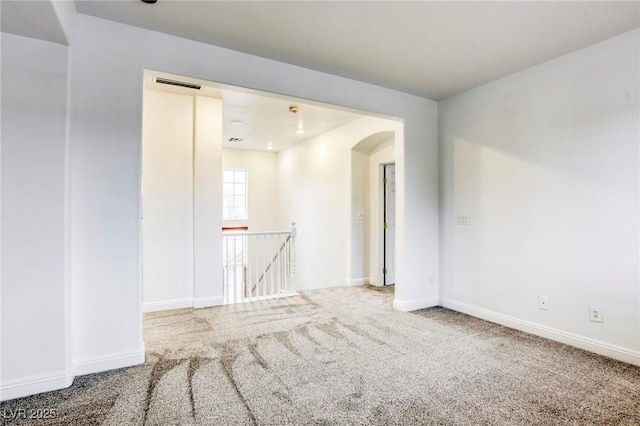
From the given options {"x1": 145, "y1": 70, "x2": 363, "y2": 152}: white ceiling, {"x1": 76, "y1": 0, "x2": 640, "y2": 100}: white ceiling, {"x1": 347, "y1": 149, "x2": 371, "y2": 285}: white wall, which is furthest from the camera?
{"x1": 347, "y1": 149, "x2": 371, "y2": 285}: white wall

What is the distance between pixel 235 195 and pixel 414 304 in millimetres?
5693

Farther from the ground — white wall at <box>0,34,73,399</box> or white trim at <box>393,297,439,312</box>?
white wall at <box>0,34,73,399</box>

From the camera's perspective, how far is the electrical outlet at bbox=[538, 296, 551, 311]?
3.20 m

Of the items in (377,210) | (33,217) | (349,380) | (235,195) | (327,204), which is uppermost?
(235,195)

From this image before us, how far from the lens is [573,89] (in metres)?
3.00

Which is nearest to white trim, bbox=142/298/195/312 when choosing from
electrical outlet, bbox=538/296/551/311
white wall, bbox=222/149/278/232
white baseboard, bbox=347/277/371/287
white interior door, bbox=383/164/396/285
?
white baseboard, bbox=347/277/371/287

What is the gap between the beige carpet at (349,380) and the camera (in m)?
1.96

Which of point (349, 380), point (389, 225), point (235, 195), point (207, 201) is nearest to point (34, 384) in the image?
point (349, 380)

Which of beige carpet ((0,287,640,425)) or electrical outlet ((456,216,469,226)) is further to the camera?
electrical outlet ((456,216,469,226))

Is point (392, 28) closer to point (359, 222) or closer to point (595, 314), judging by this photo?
point (595, 314)

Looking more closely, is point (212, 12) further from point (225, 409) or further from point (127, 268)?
point (225, 409)

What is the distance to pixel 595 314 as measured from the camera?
2850 mm

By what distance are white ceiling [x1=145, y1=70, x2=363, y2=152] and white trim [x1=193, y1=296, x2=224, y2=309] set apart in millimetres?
2552

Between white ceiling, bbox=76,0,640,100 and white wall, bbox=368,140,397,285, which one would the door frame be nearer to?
white wall, bbox=368,140,397,285
